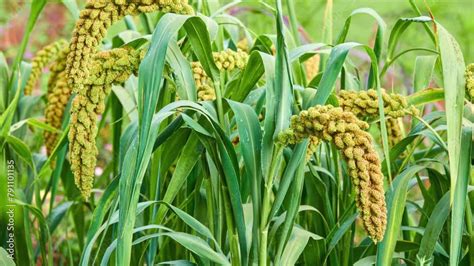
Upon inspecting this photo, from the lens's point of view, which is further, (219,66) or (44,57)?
(44,57)

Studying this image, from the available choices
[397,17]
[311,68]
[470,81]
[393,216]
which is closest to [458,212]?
[393,216]

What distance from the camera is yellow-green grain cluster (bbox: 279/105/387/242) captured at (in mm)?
1184

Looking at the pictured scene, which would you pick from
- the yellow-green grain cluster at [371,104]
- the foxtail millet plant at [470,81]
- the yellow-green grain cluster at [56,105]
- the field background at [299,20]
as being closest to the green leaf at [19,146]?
the yellow-green grain cluster at [56,105]

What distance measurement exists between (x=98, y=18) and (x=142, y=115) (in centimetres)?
16

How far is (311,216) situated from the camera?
174 centimetres

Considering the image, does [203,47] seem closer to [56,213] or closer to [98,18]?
[98,18]

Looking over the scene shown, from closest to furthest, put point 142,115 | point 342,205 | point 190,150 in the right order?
point 142,115
point 190,150
point 342,205

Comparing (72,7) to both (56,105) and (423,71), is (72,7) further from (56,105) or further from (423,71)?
(423,71)

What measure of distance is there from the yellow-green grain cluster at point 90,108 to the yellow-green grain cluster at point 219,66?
194mm

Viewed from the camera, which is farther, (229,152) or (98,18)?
(229,152)

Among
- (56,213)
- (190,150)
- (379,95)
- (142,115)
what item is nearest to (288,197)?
(190,150)
